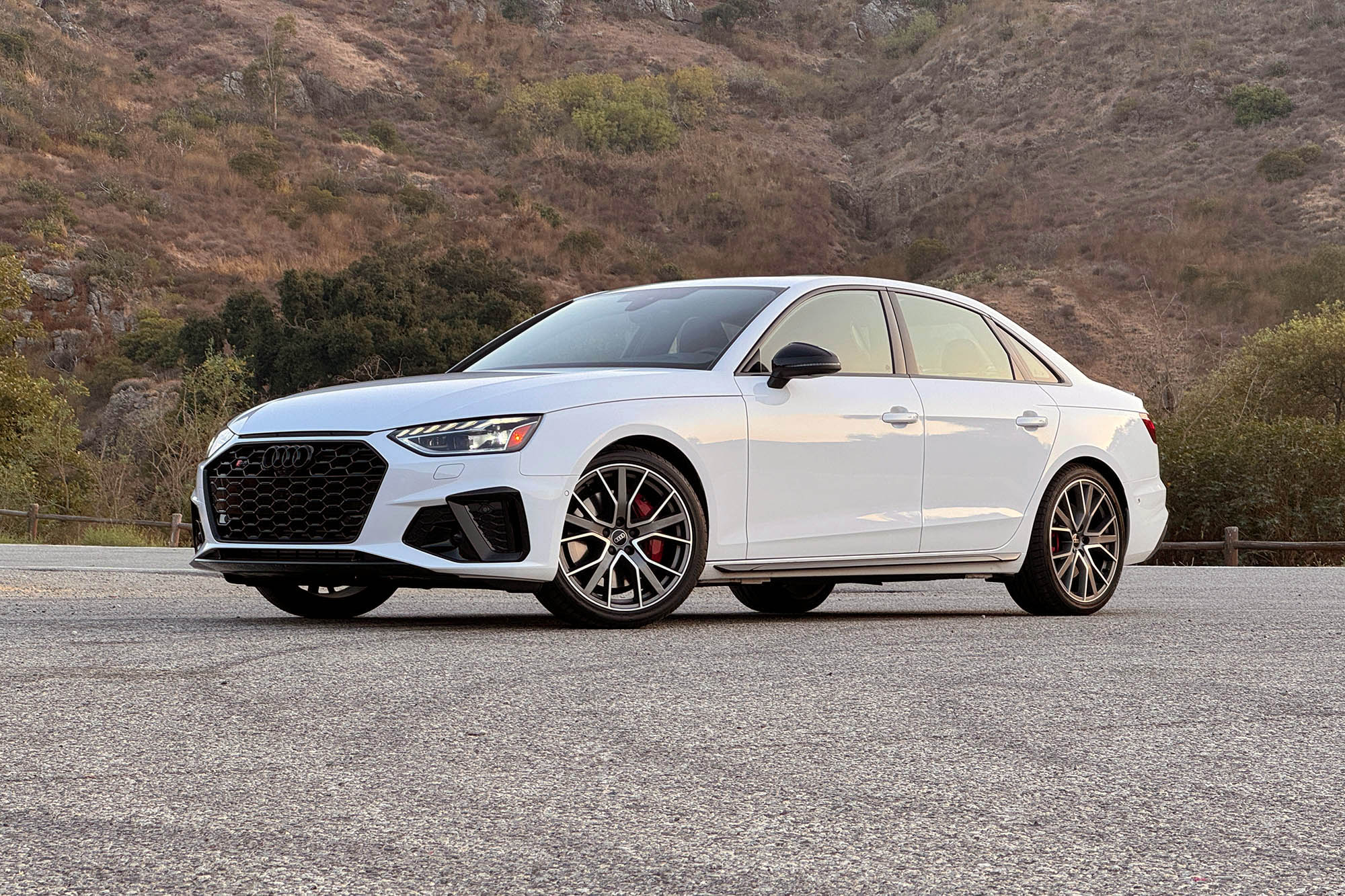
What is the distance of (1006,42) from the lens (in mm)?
100188

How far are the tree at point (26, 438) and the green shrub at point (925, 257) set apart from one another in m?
50.3

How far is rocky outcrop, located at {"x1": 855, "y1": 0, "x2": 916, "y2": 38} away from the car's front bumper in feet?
372

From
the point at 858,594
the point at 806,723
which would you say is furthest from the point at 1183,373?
the point at 806,723

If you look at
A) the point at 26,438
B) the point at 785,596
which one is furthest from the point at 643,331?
the point at 26,438

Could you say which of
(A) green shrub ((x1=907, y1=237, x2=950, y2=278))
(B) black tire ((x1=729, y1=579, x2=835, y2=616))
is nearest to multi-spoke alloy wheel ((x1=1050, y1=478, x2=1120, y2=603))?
(B) black tire ((x1=729, y1=579, x2=835, y2=616))

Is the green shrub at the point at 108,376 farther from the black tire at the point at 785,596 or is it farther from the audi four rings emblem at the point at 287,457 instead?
the audi four rings emblem at the point at 287,457

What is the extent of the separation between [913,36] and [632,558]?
107m

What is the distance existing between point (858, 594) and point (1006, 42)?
9387 centimetres

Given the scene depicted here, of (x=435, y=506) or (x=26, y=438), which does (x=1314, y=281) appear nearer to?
(x=26, y=438)

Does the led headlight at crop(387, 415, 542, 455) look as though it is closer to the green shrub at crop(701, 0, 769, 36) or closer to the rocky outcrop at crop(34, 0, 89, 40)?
the rocky outcrop at crop(34, 0, 89, 40)

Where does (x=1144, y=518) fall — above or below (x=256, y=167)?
below

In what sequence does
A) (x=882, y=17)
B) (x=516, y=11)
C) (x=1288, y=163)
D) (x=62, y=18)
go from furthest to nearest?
(x=882, y=17) < (x=516, y=11) < (x=62, y=18) < (x=1288, y=163)

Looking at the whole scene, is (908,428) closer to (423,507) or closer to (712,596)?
(423,507)

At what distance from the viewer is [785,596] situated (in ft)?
30.7
